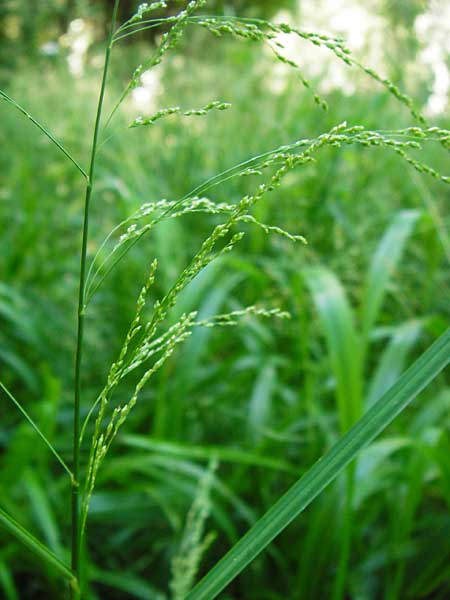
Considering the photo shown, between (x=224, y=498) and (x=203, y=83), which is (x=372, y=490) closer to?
(x=224, y=498)

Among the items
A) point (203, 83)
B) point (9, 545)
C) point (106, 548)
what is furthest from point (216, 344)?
point (203, 83)

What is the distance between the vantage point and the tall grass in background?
407 mm

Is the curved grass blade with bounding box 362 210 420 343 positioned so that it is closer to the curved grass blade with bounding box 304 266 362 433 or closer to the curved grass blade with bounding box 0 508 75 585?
the curved grass blade with bounding box 304 266 362 433

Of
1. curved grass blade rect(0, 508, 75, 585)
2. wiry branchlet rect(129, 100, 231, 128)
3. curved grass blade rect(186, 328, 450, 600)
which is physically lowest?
curved grass blade rect(186, 328, 450, 600)

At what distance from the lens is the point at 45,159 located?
3.30m

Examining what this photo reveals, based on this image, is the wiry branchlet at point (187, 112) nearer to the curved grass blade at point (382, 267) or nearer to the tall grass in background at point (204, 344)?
the tall grass in background at point (204, 344)

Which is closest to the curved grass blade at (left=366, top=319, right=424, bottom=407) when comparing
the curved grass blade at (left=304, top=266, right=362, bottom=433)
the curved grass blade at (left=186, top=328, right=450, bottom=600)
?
the curved grass blade at (left=304, top=266, right=362, bottom=433)

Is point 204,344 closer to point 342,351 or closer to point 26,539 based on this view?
point 342,351

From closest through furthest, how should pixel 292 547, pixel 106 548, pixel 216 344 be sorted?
pixel 292 547 → pixel 106 548 → pixel 216 344

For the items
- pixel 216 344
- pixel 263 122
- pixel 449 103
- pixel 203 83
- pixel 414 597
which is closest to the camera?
pixel 414 597

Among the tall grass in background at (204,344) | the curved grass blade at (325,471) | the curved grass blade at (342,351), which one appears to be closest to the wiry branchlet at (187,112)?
the tall grass in background at (204,344)

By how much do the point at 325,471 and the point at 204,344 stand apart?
3.62 ft

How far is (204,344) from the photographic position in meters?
1.54

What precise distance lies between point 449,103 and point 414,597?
1.38 meters
